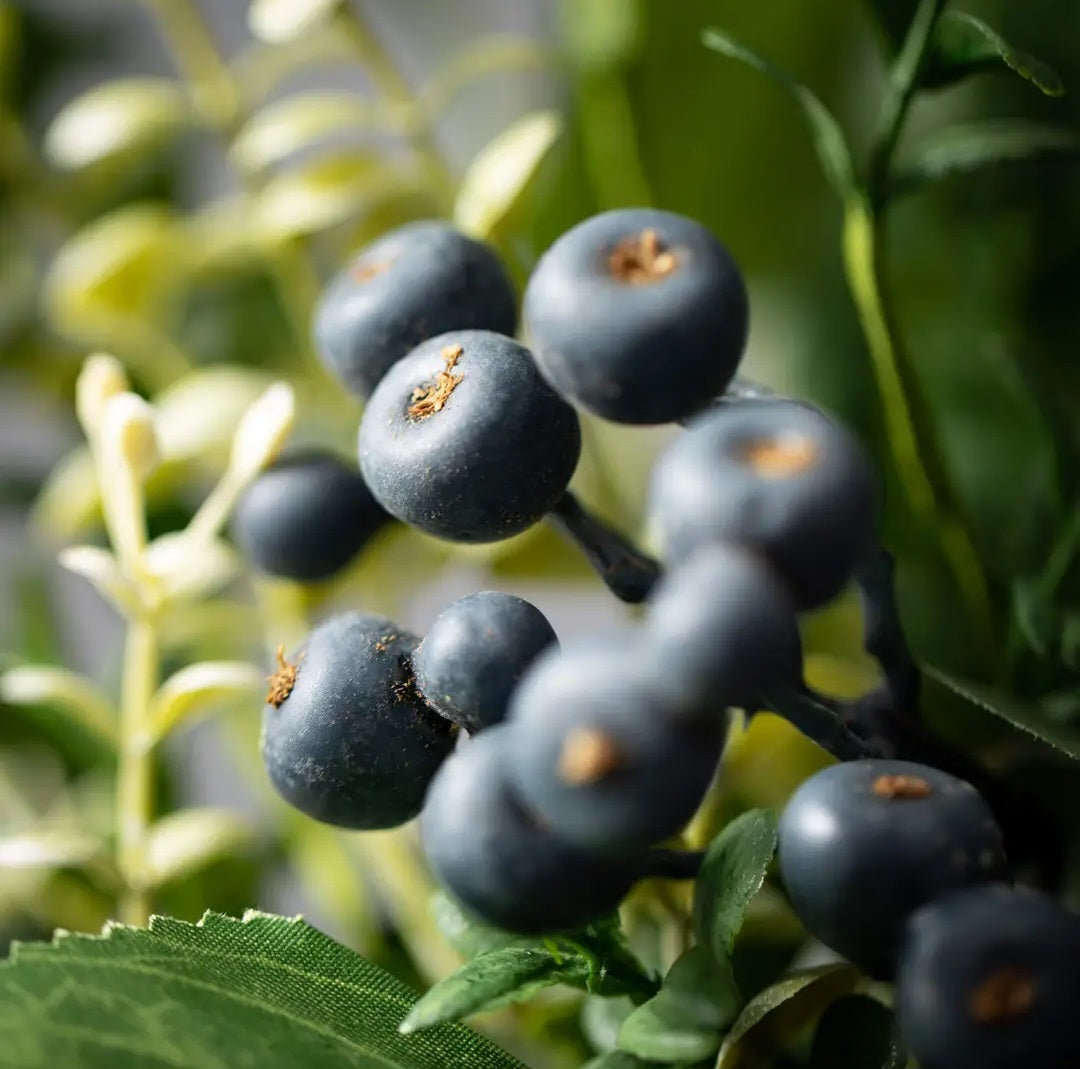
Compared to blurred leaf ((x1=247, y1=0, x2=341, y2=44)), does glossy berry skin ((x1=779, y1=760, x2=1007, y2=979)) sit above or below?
below

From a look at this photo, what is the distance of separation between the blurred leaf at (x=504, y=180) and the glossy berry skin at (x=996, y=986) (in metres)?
0.23

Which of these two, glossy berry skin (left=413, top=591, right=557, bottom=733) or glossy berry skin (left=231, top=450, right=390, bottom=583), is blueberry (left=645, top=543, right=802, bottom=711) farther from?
glossy berry skin (left=231, top=450, right=390, bottom=583)

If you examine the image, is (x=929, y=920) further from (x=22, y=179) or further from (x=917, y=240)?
(x=22, y=179)

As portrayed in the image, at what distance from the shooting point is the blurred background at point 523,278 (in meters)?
0.38

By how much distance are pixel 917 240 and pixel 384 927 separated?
1.06ft

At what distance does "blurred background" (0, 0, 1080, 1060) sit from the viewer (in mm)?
382

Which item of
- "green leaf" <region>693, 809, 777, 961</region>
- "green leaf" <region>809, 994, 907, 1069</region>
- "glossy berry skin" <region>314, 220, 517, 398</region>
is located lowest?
"green leaf" <region>809, 994, 907, 1069</region>

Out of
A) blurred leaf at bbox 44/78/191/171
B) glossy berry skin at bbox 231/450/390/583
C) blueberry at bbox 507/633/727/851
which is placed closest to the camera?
blueberry at bbox 507/633/727/851

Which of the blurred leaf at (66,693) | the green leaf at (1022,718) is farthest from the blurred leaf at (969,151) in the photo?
the blurred leaf at (66,693)

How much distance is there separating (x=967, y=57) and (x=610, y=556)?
0.47ft

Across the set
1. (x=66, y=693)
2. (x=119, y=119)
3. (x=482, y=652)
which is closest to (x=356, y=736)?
(x=482, y=652)

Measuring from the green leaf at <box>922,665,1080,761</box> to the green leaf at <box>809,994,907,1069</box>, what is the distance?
0.06 meters

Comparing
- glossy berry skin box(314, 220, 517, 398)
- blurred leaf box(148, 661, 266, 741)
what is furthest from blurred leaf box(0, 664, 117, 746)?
glossy berry skin box(314, 220, 517, 398)

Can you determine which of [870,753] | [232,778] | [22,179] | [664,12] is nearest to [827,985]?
[870,753]
